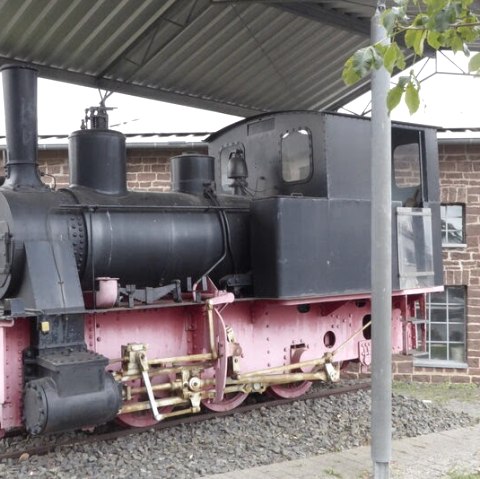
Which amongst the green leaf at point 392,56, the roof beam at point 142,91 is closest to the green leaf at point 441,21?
the green leaf at point 392,56

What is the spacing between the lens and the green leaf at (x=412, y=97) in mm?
2070

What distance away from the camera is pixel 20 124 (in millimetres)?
4711

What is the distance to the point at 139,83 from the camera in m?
8.22

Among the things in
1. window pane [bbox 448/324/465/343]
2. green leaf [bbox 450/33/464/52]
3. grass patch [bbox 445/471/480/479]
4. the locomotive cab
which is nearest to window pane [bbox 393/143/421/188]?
the locomotive cab

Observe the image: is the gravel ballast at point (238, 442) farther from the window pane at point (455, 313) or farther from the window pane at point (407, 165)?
the window pane at point (455, 313)

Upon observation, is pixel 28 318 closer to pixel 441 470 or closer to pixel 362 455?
pixel 362 455

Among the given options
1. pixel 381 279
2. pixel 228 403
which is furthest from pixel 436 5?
pixel 228 403

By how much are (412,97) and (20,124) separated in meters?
3.49

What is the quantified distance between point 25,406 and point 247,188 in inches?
134

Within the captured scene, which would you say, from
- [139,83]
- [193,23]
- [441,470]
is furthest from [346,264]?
[139,83]

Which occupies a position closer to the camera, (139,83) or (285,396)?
(285,396)

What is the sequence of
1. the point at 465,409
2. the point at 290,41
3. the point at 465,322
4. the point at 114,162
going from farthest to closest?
the point at 465,322, the point at 290,41, the point at 465,409, the point at 114,162

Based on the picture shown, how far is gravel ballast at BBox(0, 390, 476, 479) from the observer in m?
4.47

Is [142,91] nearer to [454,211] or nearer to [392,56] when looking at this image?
[454,211]
